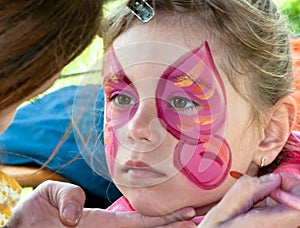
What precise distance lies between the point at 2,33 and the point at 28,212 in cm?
58

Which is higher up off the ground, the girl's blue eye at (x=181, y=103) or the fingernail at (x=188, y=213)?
the girl's blue eye at (x=181, y=103)

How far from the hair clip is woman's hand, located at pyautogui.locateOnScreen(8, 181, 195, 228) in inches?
13.9

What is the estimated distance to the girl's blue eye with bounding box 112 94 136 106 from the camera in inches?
52.2

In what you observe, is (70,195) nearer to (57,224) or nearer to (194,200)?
(57,224)

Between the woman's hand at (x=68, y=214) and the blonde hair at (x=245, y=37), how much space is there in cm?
26

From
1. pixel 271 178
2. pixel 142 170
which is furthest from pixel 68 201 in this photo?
pixel 271 178

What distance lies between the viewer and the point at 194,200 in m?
1.32

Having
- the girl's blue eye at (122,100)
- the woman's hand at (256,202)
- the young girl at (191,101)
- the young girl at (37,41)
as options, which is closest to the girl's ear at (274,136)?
the young girl at (191,101)

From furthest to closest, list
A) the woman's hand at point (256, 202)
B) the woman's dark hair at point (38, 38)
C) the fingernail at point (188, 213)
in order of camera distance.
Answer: the fingernail at point (188, 213) < the woman's hand at point (256, 202) < the woman's dark hair at point (38, 38)

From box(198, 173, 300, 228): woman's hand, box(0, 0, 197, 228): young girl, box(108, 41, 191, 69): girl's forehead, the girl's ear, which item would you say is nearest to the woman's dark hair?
box(0, 0, 197, 228): young girl

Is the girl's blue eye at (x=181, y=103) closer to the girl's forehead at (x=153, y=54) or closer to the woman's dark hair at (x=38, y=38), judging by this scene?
the girl's forehead at (x=153, y=54)

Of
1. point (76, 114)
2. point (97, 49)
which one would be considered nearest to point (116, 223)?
point (76, 114)

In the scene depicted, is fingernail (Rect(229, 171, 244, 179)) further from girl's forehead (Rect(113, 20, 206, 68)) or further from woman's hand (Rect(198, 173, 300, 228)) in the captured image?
girl's forehead (Rect(113, 20, 206, 68))

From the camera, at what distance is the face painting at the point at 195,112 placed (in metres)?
1.28
